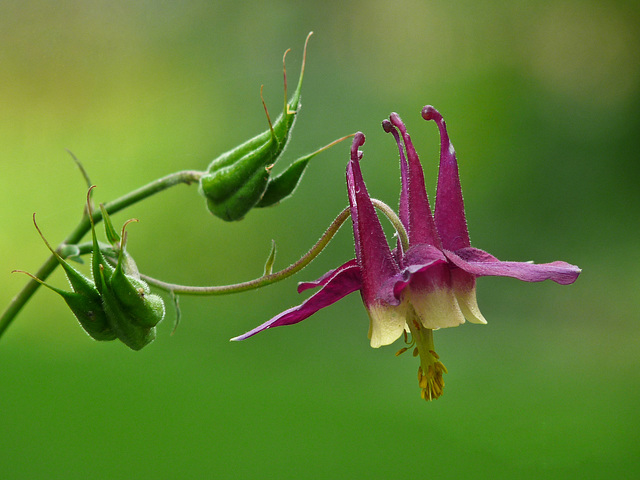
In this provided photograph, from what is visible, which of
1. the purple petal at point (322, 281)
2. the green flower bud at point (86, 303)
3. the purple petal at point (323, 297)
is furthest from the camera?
the green flower bud at point (86, 303)

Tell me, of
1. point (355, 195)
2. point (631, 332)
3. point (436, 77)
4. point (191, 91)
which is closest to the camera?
point (355, 195)

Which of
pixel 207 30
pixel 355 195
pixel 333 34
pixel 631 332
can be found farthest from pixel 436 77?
pixel 355 195

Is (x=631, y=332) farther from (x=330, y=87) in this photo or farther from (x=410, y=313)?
(x=410, y=313)

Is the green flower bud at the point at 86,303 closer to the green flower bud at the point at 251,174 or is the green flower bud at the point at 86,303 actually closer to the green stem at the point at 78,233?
the green stem at the point at 78,233

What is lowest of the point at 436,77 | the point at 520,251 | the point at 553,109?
the point at 520,251

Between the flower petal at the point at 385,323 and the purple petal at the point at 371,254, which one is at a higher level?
the purple petal at the point at 371,254

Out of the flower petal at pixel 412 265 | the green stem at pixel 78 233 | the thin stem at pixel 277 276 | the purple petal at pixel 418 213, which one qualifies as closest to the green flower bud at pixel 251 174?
the green stem at pixel 78 233

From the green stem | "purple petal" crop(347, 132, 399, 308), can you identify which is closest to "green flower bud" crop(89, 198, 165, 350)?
the green stem

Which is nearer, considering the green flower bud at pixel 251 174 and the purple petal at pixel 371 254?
the purple petal at pixel 371 254
